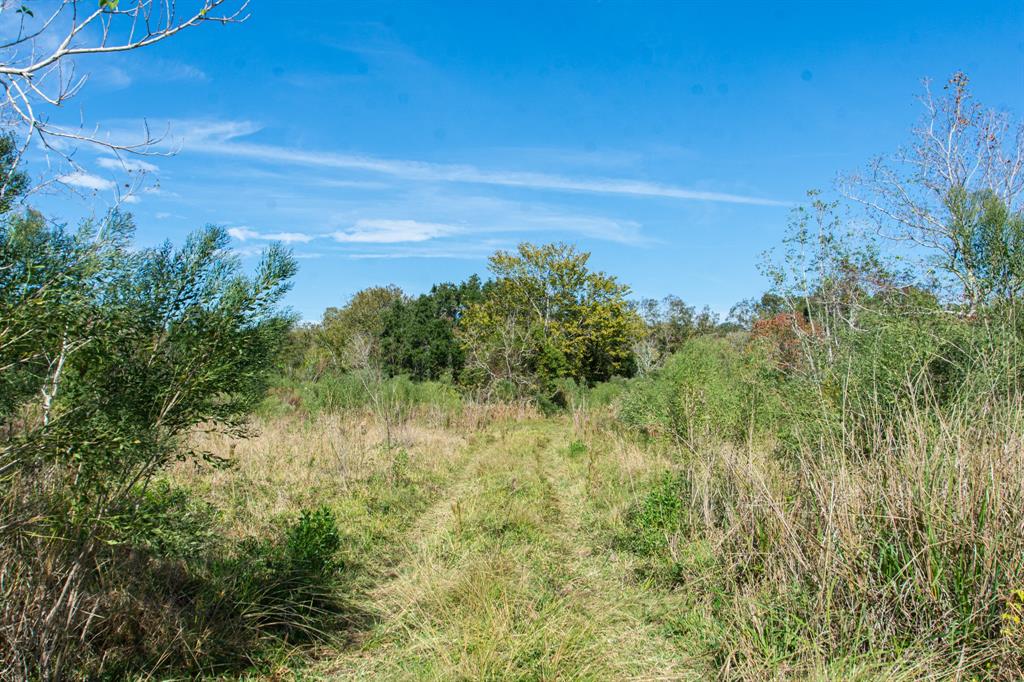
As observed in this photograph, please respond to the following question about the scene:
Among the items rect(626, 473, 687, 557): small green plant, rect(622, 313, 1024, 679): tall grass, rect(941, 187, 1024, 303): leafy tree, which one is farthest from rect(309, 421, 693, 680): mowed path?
rect(941, 187, 1024, 303): leafy tree

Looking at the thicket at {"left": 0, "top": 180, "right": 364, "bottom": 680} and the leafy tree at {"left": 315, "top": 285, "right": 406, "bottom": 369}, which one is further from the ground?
the leafy tree at {"left": 315, "top": 285, "right": 406, "bottom": 369}

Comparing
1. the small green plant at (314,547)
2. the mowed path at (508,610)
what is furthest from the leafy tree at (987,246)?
the small green plant at (314,547)

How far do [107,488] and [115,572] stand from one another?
2.70 feet

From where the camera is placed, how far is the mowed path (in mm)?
3535

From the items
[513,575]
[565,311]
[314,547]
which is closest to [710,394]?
[513,575]

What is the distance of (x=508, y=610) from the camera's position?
386 cm

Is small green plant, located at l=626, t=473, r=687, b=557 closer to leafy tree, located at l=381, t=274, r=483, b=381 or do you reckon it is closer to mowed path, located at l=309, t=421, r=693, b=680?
mowed path, located at l=309, t=421, r=693, b=680

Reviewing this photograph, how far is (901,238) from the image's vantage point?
11.9 meters

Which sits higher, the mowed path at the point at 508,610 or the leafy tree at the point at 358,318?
the leafy tree at the point at 358,318

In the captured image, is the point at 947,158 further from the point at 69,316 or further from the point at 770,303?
the point at 69,316

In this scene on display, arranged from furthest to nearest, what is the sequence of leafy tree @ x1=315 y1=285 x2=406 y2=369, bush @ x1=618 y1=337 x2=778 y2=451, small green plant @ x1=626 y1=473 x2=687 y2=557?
leafy tree @ x1=315 y1=285 x2=406 y2=369 < bush @ x1=618 y1=337 x2=778 y2=451 < small green plant @ x1=626 y1=473 x2=687 y2=557

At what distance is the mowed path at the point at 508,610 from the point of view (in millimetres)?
3535

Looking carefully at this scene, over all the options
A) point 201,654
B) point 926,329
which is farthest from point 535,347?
point 201,654

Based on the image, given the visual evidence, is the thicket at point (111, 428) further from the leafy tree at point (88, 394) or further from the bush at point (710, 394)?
the bush at point (710, 394)
